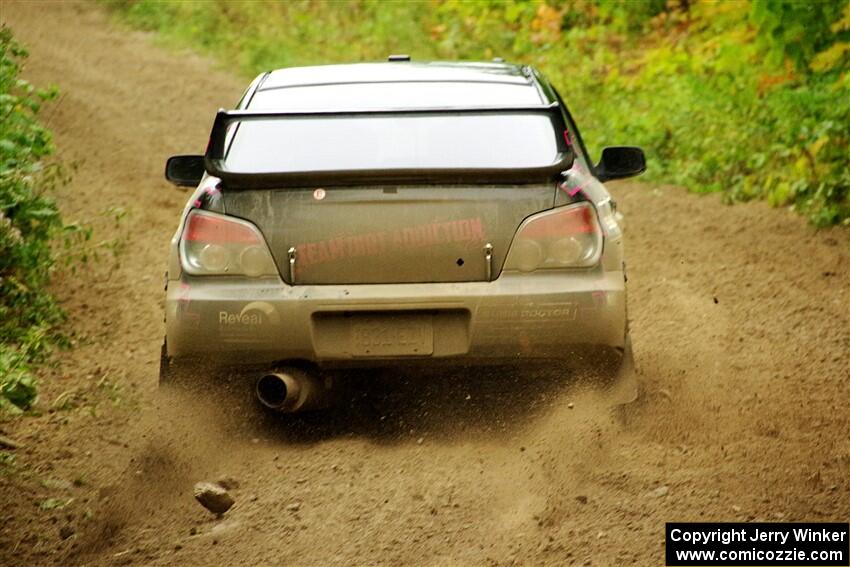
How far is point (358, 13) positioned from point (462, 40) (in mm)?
2654

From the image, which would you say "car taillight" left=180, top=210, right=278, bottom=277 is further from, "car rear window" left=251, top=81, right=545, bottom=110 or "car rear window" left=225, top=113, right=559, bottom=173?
"car rear window" left=251, top=81, right=545, bottom=110

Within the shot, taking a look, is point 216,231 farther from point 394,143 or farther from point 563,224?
point 563,224

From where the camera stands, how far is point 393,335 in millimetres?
4926

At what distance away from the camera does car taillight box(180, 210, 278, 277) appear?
4934mm

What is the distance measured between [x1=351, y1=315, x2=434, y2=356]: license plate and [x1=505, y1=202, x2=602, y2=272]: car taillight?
413 mm

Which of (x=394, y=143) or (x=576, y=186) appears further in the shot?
(x=394, y=143)

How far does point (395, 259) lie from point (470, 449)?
0.92 meters

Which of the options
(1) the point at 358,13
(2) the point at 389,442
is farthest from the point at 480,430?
(1) the point at 358,13

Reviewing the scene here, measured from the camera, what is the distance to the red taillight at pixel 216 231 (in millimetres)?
4938

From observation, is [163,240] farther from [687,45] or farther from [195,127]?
[687,45]

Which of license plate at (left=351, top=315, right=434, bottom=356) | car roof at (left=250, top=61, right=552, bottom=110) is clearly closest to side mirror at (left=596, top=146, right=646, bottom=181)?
car roof at (left=250, top=61, right=552, bottom=110)

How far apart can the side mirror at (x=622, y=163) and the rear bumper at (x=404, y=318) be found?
1053 mm

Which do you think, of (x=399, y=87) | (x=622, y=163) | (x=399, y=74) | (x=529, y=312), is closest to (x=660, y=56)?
(x=622, y=163)

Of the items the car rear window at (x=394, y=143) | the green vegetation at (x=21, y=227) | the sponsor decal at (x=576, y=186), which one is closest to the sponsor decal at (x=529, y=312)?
the sponsor decal at (x=576, y=186)
